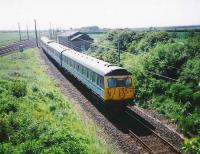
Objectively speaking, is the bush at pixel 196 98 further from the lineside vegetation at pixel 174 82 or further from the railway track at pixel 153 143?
the railway track at pixel 153 143

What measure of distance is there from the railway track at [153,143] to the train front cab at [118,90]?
2810mm

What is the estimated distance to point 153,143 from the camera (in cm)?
1408

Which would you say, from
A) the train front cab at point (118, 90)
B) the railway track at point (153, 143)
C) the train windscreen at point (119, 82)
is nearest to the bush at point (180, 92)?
the train front cab at point (118, 90)

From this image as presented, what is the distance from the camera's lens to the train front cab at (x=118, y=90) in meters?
17.9

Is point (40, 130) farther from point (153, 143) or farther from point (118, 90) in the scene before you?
point (118, 90)

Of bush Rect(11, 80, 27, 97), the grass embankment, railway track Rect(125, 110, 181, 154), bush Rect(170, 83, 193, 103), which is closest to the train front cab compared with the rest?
the grass embankment

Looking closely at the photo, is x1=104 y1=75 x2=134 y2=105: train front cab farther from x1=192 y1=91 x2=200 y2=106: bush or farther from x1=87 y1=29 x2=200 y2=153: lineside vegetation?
x1=192 y1=91 x2=200 y2=106: bush

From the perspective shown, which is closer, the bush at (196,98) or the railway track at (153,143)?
the railway track at (153,143)

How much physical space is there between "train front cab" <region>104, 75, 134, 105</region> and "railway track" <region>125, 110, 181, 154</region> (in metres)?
2.81

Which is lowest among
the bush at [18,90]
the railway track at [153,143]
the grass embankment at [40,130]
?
the railway track at [153,143]

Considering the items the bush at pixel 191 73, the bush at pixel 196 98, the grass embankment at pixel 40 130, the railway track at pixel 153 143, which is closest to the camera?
the grass embankment at pixel 40 130

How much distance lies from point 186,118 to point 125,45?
24876 millimetres

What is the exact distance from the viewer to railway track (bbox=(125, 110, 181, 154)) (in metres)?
13.1

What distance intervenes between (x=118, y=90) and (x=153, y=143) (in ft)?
16.9
